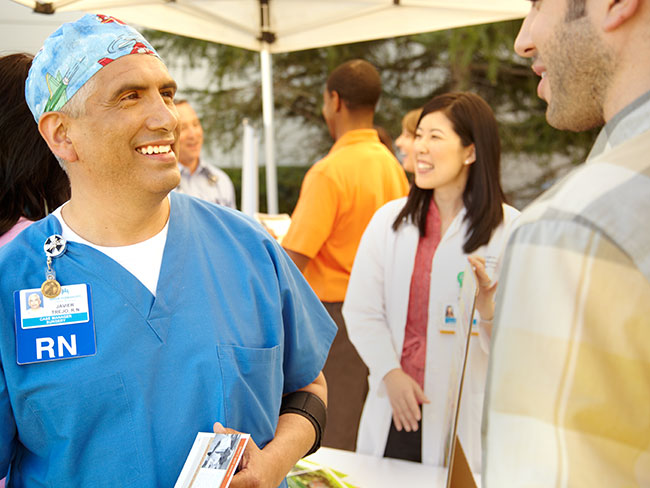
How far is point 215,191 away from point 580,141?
5.02m

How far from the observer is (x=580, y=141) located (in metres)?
7.70

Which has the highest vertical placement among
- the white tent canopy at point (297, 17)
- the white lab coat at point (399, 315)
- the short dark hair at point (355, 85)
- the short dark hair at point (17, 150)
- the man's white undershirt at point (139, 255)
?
the white tent canopy at point (297, 17)

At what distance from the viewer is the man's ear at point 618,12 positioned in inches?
26.9

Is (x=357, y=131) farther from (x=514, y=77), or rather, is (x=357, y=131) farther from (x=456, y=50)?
(x=514, y=77)

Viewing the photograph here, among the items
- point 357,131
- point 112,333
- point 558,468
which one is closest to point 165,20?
point 357,131

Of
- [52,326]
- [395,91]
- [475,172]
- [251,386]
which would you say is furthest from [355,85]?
[395,91]

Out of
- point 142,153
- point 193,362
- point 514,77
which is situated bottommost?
point 193,362

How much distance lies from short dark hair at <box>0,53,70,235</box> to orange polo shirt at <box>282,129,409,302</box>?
142cm

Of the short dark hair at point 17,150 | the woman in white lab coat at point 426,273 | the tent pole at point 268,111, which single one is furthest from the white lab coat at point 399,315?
the tent pole at point 268,111

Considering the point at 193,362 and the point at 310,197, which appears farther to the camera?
the point at 310,197

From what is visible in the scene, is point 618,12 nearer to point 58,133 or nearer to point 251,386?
point 251,386

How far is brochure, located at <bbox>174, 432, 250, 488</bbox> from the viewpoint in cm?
96

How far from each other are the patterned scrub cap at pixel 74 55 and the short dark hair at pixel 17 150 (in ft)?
1.30

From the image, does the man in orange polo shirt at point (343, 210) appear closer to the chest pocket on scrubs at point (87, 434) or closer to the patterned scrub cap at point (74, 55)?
the patterned scrub cap at point (74, 55)
